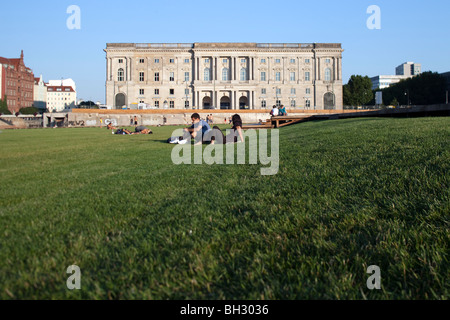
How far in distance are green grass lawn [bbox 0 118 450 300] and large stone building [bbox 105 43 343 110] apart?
238ft

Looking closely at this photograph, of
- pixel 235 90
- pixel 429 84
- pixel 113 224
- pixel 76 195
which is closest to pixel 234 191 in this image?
pixel 113 224

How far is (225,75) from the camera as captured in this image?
77.7m

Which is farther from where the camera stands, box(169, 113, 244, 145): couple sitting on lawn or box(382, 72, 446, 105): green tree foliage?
box(382, 72, 446, 105): green tree foliage

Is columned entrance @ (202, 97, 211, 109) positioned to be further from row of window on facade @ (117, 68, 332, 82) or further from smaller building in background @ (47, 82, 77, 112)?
smaller building in background @ (47, 82, 77, 112)

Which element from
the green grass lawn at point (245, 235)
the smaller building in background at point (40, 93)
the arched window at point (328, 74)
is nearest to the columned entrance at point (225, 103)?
the arched window at point (328, 74)

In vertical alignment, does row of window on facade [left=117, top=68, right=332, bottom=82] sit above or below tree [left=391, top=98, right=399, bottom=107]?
above

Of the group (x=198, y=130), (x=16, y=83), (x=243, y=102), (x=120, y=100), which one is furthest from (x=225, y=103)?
(x=16, y=83)

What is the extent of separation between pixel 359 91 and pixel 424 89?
1553cm

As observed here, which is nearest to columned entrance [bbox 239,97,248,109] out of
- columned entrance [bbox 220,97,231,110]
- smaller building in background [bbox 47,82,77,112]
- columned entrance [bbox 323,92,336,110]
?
columned entrance [bbox 220,97,231,110]

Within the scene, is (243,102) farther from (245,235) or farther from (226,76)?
(245,235)

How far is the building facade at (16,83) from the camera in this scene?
109 m

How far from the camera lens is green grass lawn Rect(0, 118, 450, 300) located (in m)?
2.06

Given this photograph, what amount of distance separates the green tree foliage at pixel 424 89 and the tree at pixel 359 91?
9202 mm

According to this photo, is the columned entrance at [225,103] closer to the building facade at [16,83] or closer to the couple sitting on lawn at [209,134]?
the couple sitting on lawn at [209,134]
